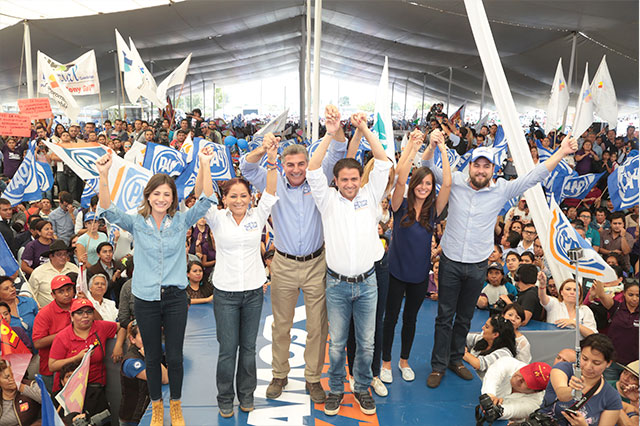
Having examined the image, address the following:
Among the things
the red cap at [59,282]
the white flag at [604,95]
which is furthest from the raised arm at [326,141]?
the white flag at [604,95]

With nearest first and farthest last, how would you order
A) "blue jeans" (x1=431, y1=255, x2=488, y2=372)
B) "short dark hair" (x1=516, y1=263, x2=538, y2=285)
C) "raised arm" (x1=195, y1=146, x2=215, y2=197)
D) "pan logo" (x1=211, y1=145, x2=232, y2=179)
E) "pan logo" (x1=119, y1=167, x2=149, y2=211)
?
"raised arm" (x1=195, y1=146, x2=215, y2=197) < "blue jeans" (x1=431, y1=255, x2=488, y2=372) < "pan logo" (x1=119, y1=167, x2=149, y2=211) < "short dark hair" (x1=516, y1=263, x2=538, y2=285) < "pan logo" (x1=211, y1=145, x2=232, y2=179)

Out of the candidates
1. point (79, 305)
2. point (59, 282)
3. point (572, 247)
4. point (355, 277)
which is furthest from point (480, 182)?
point (59, 282)

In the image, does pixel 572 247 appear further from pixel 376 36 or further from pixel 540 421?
pixel 376 36

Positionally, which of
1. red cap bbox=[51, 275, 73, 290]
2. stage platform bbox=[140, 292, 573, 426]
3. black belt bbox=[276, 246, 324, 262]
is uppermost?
black belt bbox=[276, 246, 324, 262]

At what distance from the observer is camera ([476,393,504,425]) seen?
336 centimetres

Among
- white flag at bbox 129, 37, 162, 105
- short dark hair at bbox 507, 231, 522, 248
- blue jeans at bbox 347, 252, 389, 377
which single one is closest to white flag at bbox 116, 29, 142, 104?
white flag at bbox 129, 37, 162, 105

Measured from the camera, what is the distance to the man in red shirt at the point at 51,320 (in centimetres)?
430

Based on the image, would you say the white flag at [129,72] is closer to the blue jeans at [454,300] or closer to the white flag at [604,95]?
the blue jeans at [454,300]

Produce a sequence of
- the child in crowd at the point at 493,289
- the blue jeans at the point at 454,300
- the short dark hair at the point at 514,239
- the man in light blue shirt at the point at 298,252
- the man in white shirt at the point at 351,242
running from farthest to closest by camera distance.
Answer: the short dark hair at the point at 514,239
the child in crowd at the point at 493,289
the blue jeans at the point at 454,300
the man in light blue shirt at the point at 298,252
the man in white shirt at the point at 351,242

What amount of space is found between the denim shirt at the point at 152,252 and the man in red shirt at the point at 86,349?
52.6 inches

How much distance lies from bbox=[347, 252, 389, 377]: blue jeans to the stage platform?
23 cm

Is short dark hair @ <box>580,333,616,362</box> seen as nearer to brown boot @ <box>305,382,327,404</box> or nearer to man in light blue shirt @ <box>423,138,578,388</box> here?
man in light blue shirt @ <box>423,138,578,388</box>

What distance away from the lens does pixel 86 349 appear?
418cm

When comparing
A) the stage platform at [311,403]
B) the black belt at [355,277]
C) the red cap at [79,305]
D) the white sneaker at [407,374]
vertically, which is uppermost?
the black belt at [355,277]
